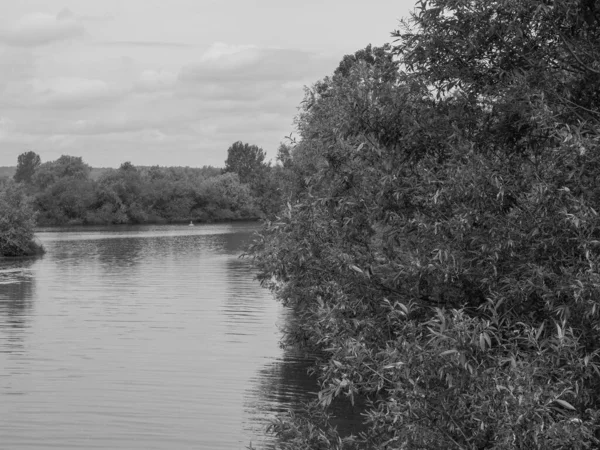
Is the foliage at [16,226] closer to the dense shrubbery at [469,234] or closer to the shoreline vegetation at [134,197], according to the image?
the shoreline vegetation at [134,197]

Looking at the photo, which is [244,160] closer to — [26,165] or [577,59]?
[26,165]

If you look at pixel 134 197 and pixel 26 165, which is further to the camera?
pixel 26 165

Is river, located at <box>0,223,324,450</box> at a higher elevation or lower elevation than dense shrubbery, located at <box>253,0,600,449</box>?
lower

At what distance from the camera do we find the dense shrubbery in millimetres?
7281

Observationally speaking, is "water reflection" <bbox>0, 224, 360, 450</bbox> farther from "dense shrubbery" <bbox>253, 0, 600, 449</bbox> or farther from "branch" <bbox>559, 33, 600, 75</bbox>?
"branch" <bbox>559, 33, 600, 75</bbox>

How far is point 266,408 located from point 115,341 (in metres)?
9.77

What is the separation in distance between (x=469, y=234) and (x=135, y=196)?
115 metres

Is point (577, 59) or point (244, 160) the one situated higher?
point (244, 160)

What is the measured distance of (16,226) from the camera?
63.8m

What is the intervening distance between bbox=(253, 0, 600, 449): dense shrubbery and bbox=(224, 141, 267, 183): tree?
145m

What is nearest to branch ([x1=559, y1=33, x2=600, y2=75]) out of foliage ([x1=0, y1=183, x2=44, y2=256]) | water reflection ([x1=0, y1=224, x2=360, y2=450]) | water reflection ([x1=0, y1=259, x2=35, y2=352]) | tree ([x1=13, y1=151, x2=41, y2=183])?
water reflection ([x1=0, y1=224, x2=360, y2=450])

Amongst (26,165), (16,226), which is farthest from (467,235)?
(26,165)

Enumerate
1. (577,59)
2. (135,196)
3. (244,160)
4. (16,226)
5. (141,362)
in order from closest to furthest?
1. (577,59)
2. (141,362)
3. (16,226)
4. (135,196)
5. (244,160)

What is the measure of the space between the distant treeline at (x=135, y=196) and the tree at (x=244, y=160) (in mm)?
1692
